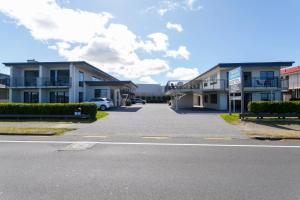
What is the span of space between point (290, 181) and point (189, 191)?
2242 millimetres

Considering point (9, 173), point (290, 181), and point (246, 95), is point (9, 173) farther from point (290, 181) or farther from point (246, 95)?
point (246, 95)

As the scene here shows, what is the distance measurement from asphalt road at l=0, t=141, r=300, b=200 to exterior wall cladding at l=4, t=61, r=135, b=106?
22.4m

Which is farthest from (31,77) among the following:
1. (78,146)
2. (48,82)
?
(78,146)

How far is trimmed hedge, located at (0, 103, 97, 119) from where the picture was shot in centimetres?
1861

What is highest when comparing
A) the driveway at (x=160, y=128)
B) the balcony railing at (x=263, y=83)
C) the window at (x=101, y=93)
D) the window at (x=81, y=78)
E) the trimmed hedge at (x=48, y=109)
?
the window at (x=81, y=78)

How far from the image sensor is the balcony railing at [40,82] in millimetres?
30219

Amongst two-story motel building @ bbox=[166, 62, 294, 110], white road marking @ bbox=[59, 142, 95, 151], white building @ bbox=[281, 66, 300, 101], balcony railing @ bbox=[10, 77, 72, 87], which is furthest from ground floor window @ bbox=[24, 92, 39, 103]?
white building @ bbox=[281, 66, 300, 101]

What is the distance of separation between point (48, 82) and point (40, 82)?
2.97ft

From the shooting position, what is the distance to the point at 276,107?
18391 millimetres

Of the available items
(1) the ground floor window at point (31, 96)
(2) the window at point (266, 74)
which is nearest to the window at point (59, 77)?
(1) the ground floor window at point (31, 96)

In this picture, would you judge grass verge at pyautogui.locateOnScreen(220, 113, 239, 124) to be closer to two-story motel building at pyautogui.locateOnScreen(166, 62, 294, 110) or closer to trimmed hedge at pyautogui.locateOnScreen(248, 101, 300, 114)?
trimmed hedge at pyautogui.locateOnScreen(248, 101, 300, 114)

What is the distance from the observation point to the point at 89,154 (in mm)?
7695

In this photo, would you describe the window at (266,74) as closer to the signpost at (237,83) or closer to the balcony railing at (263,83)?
the balcony railing at (263,83)

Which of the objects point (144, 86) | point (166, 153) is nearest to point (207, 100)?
point (166, 153)
